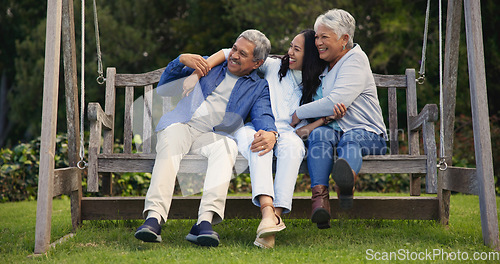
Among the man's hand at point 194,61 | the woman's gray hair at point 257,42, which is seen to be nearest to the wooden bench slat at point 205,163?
the man's hand at point 194,61

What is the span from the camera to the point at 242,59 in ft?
10.8

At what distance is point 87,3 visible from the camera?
971cm

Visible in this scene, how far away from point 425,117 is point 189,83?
150 cm

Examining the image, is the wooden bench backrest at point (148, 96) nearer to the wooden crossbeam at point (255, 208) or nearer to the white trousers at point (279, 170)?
the wooden crossbeam at point (255, 208)

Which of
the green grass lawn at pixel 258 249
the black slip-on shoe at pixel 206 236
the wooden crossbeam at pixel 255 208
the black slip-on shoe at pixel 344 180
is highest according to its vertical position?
the black slip-on shoe at pixel 344 180

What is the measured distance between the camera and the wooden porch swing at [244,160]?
2.75m

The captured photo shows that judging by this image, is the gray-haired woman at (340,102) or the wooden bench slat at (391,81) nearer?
the gray-haired woman at (340,102)

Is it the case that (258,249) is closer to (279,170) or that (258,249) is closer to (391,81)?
(279,170)

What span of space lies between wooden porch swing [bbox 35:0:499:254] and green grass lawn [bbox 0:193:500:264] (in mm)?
118

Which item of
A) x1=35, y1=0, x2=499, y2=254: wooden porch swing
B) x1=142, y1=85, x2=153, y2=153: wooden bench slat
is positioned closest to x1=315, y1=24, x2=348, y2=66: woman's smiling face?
x1=35, y1=0, x2=499, y2=254: wooden porch swing

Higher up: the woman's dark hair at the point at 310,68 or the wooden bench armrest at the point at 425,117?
the woman's dark hair at the point at 310,68

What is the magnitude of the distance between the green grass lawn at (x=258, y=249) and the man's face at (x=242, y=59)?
105 cm

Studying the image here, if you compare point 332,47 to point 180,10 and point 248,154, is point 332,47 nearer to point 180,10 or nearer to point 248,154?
point 248,154

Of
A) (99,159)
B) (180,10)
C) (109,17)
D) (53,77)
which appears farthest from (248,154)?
(180,10)
